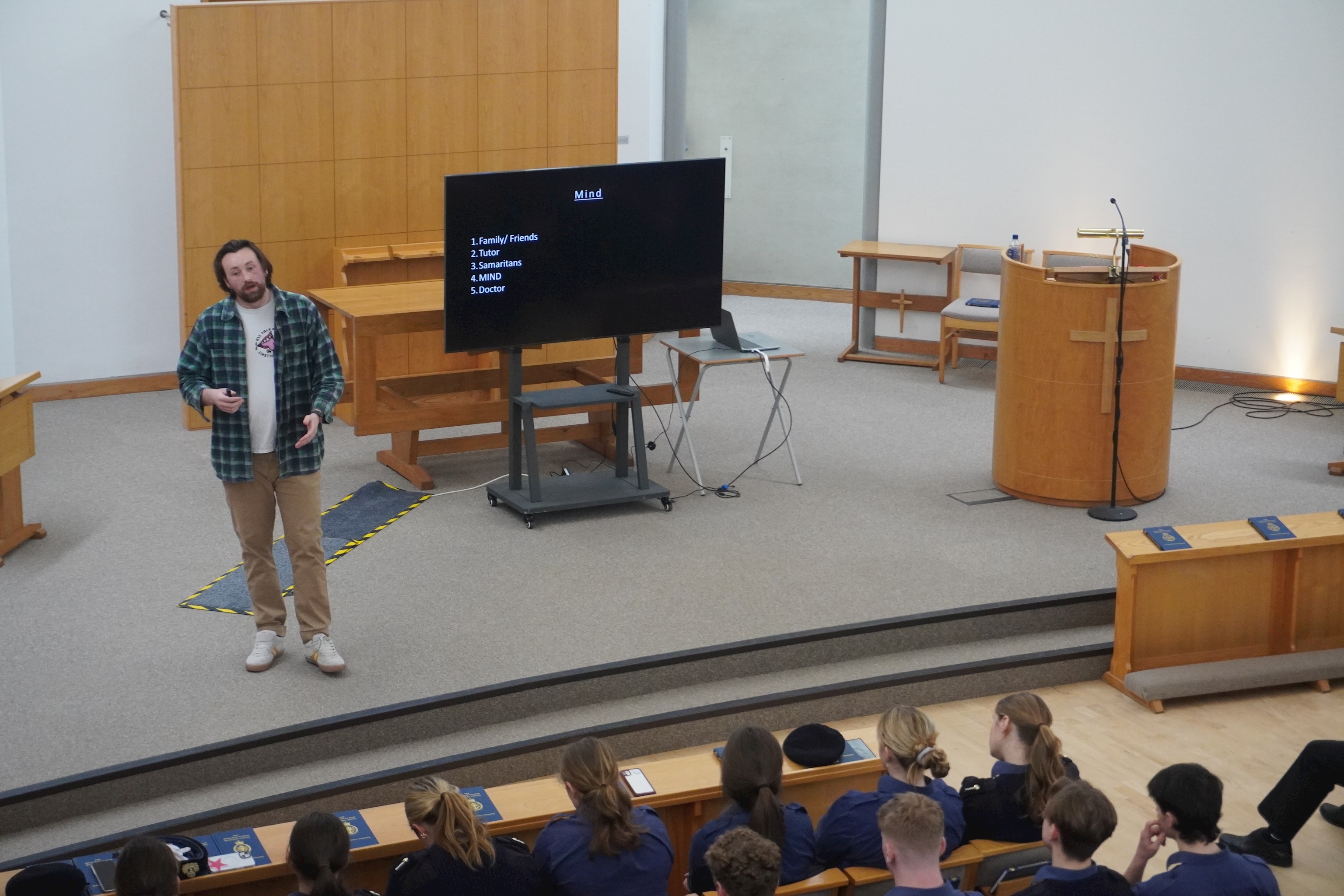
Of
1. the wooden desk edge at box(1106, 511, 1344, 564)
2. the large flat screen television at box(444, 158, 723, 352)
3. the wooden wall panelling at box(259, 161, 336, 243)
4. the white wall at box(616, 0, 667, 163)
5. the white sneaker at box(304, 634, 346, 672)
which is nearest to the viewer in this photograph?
the white sneaker at box(304, 634, 346, 672)

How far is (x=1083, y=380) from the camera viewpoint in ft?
22.1

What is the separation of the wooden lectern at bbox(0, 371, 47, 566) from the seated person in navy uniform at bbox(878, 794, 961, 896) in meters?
4.45

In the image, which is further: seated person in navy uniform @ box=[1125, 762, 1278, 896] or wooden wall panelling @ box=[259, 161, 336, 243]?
wooden wall panelling @ box=[259, 161, 336, 243]

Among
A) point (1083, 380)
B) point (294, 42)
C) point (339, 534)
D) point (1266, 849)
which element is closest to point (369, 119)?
point (294, 42)

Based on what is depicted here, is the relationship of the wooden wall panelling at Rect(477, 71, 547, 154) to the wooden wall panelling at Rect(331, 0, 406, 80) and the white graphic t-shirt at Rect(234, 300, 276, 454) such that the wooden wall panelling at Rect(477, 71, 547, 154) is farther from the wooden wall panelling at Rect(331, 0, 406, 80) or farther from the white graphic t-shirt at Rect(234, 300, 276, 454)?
the white graphic t-shirt at Rect(234, 300, 276, 454)

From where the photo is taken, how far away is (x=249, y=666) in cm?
510

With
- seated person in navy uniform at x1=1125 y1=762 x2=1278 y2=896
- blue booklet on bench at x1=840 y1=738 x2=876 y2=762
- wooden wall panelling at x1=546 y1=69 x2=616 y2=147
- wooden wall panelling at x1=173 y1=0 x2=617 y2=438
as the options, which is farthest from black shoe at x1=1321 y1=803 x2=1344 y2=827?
wooden wall panelling at x1=546 y1=69 x2=616 y2=147

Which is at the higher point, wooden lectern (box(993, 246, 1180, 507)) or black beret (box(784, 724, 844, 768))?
wooden lectern (box(993, 246, 1180, 507))

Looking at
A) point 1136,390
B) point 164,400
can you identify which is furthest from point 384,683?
point 164,400

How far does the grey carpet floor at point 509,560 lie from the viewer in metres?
4.99

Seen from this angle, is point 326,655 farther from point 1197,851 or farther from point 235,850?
point 1197,851

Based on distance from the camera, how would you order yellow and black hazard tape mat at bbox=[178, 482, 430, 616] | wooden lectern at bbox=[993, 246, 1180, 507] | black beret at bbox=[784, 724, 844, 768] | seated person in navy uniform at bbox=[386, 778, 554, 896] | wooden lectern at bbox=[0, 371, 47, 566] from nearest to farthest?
seated person in navy uniform at bbox=[386, 778, 554, 896]
black beret at bbox=[784, 724, 844, 768]
yellow and black hazard tape mat at bbox=[178, 482, 430, 616]
wooden lectern at bbox=[0, 371, 47, 566]
wooden lectern at bbox=[993, 246, 1180, 507]

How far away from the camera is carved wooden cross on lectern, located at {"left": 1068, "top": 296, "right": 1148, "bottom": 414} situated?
6.62 m

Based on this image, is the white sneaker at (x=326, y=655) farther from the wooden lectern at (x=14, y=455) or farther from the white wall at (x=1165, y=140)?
the white wall at (x=1165, y=140)
